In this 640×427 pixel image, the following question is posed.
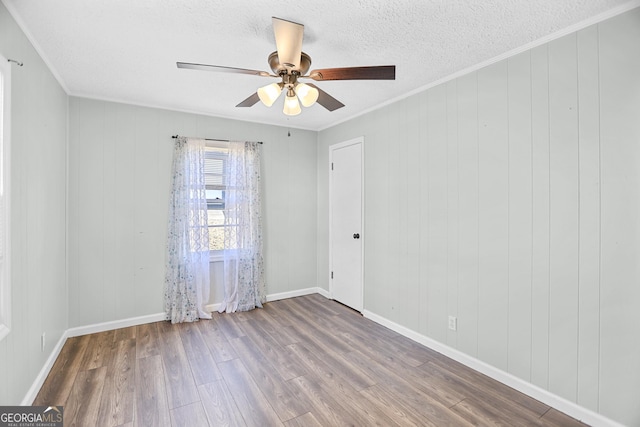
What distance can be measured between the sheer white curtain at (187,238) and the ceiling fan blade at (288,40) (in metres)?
2.29

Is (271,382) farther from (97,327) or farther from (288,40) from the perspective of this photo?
(288,40)

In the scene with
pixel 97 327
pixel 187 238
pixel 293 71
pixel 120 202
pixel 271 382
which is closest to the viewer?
pixel 293 71

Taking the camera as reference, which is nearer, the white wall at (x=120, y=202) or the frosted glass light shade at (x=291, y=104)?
the frosted glass light shade at (x=291, y=104)

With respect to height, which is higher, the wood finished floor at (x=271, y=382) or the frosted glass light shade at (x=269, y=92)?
the frosted glass light shade at (x=269, y=92)

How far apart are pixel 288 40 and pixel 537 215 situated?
207cm

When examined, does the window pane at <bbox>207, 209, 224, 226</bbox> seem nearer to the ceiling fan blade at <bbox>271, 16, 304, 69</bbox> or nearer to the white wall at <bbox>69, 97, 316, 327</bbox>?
the white wall at <bbox>69, 97, 316, 327</bbox>

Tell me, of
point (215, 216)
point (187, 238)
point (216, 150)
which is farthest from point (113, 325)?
point (216, 150)

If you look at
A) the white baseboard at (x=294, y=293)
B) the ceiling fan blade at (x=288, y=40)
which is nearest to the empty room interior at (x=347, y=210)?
the ceiling fan blade at (x=288, y=40)

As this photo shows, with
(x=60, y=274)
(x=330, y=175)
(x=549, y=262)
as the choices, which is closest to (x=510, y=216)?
(x=549, y=262)

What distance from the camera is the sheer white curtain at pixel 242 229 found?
157 inches

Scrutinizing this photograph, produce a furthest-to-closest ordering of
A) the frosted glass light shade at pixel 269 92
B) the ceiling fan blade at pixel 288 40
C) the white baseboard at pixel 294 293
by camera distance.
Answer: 1. the white baseboard at pixel 294 293
2. the frosted glass light shade at pixel 269 92
3. the ceiling fan blade at pixel 288 40

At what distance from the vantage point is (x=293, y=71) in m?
1.97

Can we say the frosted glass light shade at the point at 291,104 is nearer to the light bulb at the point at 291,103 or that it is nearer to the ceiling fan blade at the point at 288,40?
the light bulb at the point at 291,103

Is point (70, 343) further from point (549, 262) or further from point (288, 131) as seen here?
point (549, 262)
